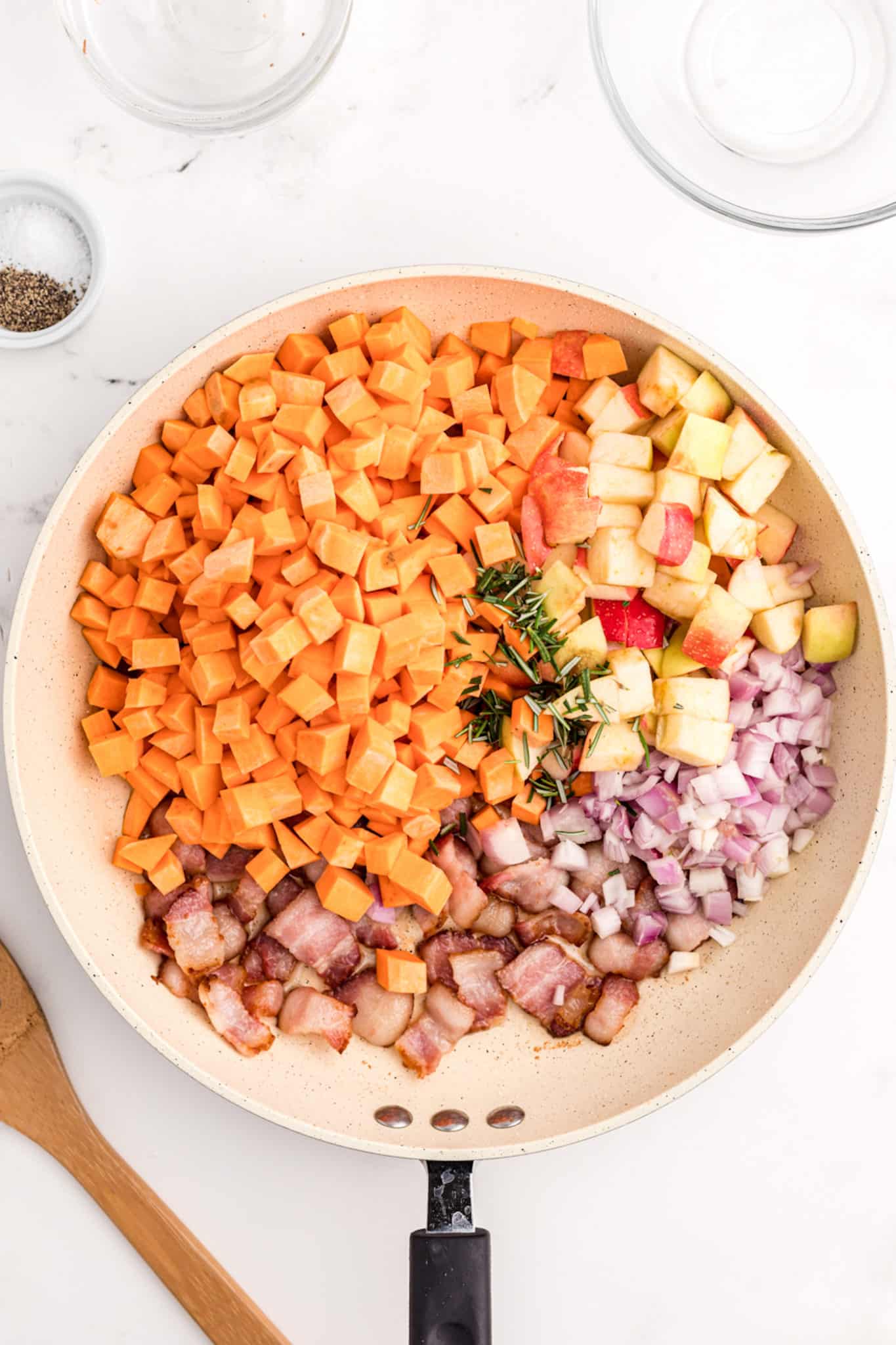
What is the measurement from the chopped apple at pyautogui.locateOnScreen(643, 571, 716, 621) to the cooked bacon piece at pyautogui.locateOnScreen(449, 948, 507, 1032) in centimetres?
51

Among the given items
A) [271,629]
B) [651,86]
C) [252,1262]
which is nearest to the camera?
[271,629]

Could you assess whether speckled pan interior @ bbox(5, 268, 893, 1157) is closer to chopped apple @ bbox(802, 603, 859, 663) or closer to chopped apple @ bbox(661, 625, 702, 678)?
chopped apple @ bbox(802, 603, 859, 663)

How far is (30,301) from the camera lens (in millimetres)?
1456

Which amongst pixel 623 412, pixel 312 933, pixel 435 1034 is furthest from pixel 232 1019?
pixel 623 412

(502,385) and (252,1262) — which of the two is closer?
(502,385)

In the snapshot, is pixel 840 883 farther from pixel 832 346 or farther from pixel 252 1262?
pixel 252 1262

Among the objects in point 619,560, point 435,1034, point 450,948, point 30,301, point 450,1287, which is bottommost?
point 450,1287

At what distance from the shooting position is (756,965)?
4.58 feet

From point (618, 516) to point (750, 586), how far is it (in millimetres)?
194

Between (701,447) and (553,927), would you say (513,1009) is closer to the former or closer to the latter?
(553,927)

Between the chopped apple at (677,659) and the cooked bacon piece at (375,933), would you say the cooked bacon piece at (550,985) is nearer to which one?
the cooked bacon piece at (375,933)

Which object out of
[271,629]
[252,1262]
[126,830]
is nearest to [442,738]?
[271,629]

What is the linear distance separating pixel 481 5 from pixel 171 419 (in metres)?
0.79

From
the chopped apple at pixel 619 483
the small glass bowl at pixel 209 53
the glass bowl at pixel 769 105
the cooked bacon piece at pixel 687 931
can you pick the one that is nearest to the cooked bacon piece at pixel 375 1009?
the cooked bacon piece at pixel 687 931
